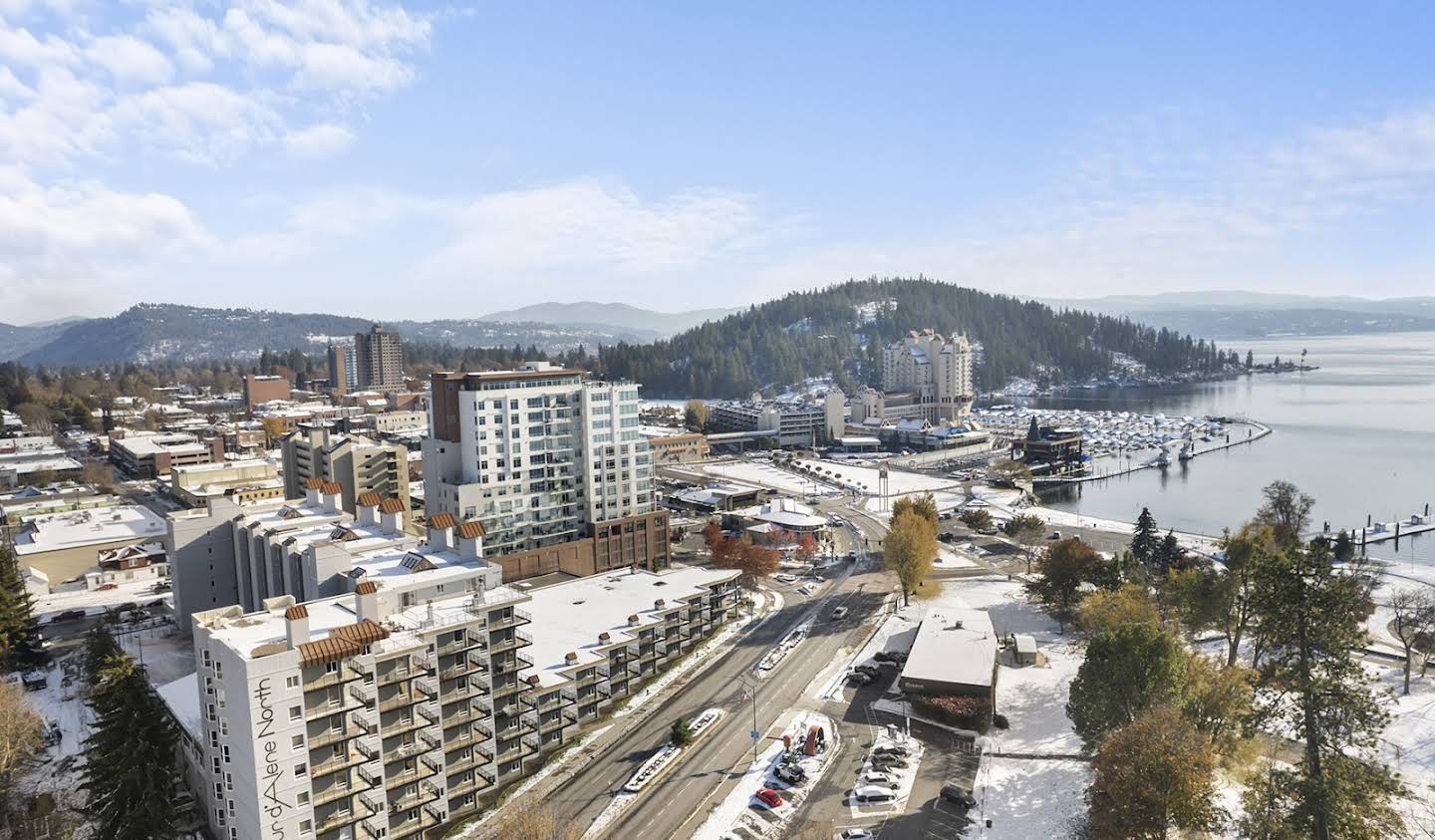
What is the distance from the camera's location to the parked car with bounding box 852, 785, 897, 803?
18297mm

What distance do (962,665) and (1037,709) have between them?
222 centimetres

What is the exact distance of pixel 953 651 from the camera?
81.4 feet

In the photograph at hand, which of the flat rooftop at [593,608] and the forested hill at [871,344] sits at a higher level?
the forested hill at [871,344]

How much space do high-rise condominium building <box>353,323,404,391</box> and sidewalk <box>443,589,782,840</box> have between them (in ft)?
373

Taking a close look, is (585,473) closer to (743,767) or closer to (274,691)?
(743,767)

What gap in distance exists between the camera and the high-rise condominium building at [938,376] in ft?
330

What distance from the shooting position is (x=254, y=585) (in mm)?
26969

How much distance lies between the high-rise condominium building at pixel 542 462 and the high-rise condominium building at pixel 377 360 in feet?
338

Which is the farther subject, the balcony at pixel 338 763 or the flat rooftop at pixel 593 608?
the flat rooftop at pixel 593 608

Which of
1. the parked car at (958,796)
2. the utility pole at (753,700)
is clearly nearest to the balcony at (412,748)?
the utility pole at (753,700)

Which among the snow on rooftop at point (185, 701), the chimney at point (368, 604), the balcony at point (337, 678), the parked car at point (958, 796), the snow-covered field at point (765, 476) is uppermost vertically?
the chimney at point (368, 604)

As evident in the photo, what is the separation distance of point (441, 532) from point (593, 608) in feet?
19.9

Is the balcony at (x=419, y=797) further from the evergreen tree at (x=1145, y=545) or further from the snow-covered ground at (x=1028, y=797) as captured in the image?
the evergreen tree at (x=1145, y=545)

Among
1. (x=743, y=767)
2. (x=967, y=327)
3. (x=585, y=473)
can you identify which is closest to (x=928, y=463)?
(x=585, y=473)
